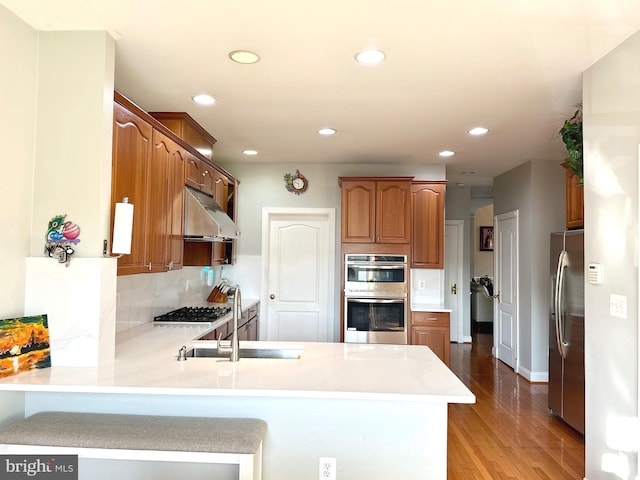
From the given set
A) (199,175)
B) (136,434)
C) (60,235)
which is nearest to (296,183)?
(199,175)

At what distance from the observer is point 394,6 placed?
193 centimetres

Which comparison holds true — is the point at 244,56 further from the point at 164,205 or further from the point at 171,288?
the point at 171,288

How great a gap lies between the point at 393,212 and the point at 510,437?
239 cm

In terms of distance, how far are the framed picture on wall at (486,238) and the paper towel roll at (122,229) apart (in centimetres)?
794

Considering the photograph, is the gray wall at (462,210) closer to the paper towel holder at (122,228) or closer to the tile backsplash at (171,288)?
the tile backsplash at (171,288)

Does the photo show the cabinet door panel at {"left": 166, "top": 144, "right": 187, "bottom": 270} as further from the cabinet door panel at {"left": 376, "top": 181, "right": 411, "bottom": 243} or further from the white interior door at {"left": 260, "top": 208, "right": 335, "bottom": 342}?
the cabinet door panel at {"left": 376, "top": 181, "right": 411, "bottom": 243}

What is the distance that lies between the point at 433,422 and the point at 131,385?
4.54 ft

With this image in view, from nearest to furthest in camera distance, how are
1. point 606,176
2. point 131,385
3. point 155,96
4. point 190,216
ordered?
point 131,385 < point 606,176 < point 155,96 < point 190,216

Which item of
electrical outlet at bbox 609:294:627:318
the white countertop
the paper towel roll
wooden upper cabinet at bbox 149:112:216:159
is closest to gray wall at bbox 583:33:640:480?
electrical outlet at bbox 609:294:627:318

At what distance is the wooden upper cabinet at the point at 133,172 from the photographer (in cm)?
231

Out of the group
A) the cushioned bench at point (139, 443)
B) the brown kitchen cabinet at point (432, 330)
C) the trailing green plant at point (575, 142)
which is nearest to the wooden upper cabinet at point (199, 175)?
the cushioned bench at point (139, 443)

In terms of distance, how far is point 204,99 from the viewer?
10.3ft

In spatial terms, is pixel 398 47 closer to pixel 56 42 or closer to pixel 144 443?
pixel 56 42

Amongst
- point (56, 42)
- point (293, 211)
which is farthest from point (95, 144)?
point (293, 211)
